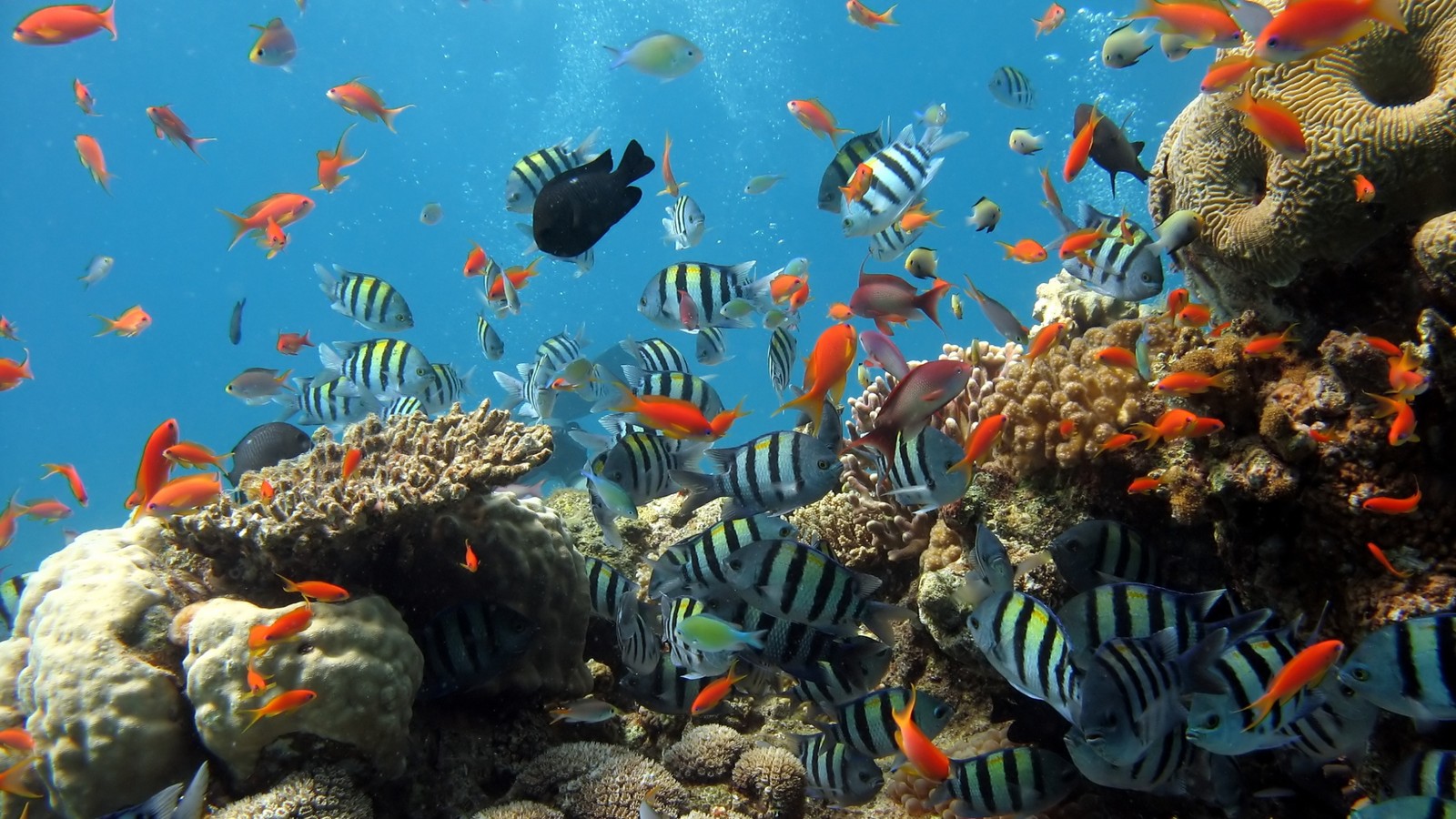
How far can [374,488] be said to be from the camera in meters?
3.86

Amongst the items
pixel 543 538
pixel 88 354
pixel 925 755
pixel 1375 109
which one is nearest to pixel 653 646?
pixel 543 538

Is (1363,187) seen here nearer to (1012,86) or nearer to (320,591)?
(1012,86)

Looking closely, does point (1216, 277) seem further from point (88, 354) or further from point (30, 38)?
point (88, 354)

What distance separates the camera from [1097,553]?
316cm

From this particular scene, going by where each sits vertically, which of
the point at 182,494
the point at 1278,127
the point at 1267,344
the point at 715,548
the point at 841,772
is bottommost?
the point at 841,772

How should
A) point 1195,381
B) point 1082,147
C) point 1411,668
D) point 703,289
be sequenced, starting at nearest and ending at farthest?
point 1411,668 < point 1195,381 < point 703,289 < point 1082,147

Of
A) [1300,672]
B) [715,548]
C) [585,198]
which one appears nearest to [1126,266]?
[1300,672]

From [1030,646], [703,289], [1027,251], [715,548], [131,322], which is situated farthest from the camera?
[131,322]

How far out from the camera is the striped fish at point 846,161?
15.9 feet

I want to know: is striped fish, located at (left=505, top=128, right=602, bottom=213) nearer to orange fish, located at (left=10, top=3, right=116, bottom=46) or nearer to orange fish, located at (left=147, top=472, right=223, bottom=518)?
orange fish, located at (left=147, top=472, right=223, bottom=518)

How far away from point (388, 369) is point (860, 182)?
11.7 feet

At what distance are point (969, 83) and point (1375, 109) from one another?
330 feet

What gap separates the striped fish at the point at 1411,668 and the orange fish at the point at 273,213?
7.69 m

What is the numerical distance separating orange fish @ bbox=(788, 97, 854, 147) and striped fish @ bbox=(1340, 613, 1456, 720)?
5.12m
